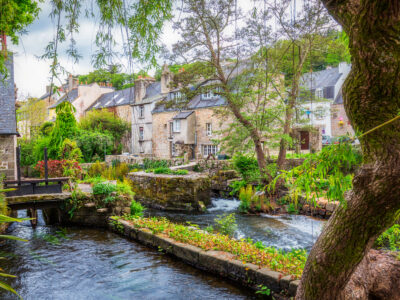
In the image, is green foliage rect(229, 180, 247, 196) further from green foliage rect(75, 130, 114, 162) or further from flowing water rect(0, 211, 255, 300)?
green foliage rect(75, 130, 114, 162)

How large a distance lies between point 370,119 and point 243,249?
4.73 m

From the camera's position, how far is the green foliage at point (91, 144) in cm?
2634

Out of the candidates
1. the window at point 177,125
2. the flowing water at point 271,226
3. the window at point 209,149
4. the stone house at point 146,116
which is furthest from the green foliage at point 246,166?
the stone house at point 146,116

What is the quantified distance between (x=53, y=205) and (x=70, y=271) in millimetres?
3873

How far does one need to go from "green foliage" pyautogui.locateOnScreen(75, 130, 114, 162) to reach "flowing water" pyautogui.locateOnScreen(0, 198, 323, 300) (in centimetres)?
1684

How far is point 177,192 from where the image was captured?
1412cm

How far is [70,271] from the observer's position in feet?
20.9

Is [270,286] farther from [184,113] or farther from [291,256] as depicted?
[184,113]


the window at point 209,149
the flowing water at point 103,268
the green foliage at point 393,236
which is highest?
the window at point 209,149

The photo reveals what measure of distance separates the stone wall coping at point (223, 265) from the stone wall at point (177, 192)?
5745 mm

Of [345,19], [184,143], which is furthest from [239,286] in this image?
[184,143]

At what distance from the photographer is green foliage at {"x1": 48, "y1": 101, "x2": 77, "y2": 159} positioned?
8.06 feet

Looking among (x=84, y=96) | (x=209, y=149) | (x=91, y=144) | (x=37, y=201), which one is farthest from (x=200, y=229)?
(x=84, y=96)

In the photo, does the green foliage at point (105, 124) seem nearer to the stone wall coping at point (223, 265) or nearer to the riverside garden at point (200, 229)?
the riverside garden at point (200, 229)
